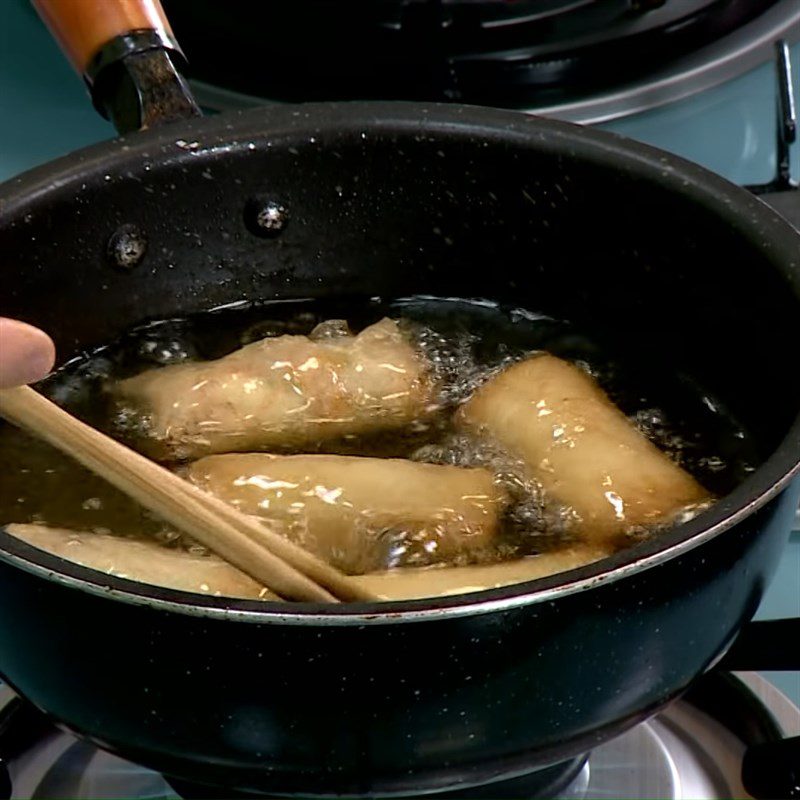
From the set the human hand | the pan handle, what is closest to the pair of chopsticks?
the human hand

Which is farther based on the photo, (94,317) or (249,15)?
(249,15)

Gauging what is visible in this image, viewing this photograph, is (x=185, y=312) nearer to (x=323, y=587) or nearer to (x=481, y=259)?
(x=481, y=259)

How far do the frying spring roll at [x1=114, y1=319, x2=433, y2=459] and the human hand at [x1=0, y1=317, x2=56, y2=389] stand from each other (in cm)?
29

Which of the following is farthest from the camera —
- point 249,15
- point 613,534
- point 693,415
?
point 249,15

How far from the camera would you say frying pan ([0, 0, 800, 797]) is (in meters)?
0.52

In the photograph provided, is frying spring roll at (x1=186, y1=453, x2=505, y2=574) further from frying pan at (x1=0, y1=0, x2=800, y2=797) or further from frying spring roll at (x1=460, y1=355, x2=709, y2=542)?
frying pan at (x1=0, y1=0, x2=800, y2=797)

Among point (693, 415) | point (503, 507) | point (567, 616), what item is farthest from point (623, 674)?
point (693, 415)

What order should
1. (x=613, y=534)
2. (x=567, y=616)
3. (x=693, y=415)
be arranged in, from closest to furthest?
(x=567, y=616) → (x=613, y=534) → (x=693, y=415)

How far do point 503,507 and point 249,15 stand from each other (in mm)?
701

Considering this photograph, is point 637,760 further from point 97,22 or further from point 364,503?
point 97,22

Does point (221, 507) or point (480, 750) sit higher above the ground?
point (221, 507)

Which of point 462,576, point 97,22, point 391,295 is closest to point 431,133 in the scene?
point 391,295

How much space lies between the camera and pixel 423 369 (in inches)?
33.7

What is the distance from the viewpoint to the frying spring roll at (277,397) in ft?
2.68
